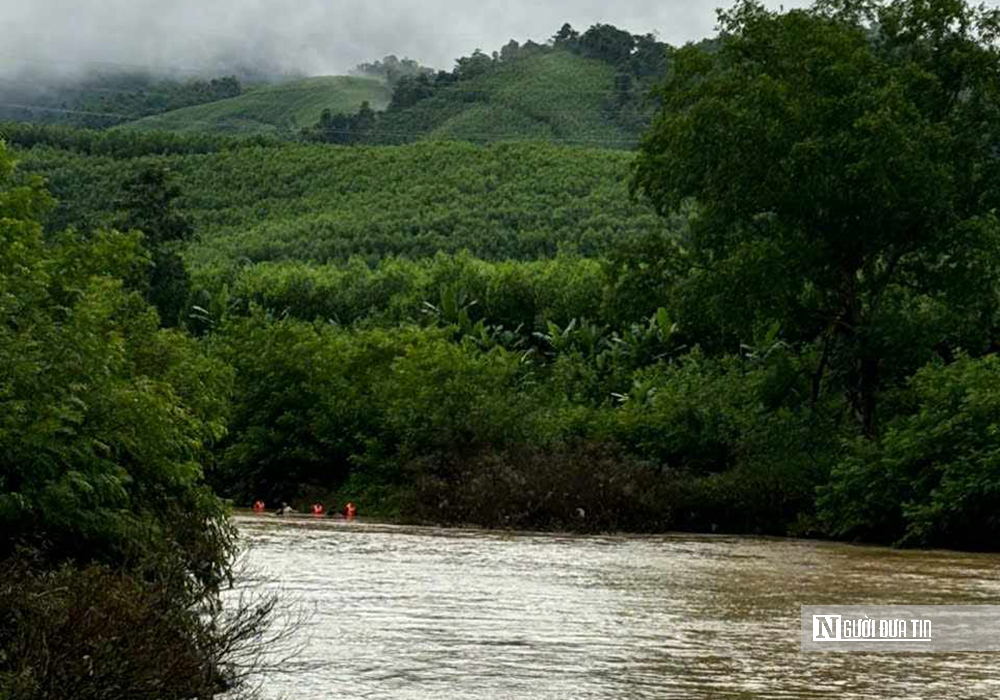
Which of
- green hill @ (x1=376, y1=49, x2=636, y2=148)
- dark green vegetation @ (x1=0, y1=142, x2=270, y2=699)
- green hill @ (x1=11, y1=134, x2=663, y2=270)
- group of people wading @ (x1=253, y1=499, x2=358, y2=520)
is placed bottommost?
group of people wading @ (x1=253, y1=499, x2=358, y2=520)

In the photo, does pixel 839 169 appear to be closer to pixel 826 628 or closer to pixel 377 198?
pixel 826 628

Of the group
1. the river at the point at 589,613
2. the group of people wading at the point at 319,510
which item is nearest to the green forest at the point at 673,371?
the group of people wading at the point at 319,510

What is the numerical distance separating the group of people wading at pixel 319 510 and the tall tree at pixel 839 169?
7575 mm

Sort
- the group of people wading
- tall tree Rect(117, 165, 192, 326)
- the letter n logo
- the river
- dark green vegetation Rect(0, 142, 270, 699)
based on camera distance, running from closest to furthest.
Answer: dark green vegetation Rect(0, 142, 270, 699) < the river < the letter n logo < the group of people wading < tall tree Rect(117, 165, 192, 326)

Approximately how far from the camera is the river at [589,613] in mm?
13391

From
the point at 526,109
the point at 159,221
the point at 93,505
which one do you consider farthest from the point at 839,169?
the point at 526,109

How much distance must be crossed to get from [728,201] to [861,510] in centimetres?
683

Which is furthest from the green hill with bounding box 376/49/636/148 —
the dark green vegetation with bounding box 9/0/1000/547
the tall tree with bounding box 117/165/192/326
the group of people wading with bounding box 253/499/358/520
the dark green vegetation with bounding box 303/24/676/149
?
the group of people wading with bounding box 253/499/358/520

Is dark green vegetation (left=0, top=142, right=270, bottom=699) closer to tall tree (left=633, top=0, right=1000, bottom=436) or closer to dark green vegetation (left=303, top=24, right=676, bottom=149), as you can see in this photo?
tall tree (left=633, top=0, right=1000, bottom=436)

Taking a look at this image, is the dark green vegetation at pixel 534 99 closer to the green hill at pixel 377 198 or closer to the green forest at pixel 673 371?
the green hill at pixel 377 198

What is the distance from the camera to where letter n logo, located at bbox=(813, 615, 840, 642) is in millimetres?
16439

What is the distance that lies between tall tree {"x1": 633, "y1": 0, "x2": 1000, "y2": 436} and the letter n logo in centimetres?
1485

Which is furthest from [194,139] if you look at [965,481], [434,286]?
[965,481]

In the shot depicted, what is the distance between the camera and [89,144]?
10350 centimetres
